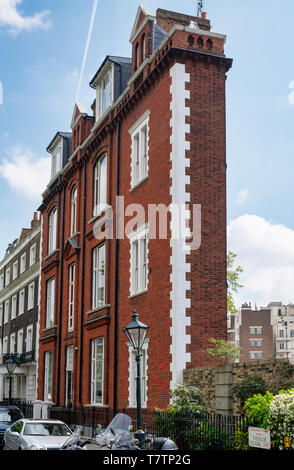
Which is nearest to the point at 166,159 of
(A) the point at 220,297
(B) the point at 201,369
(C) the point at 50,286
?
(A) the point at 220,297

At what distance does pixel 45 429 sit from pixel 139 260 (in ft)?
22.2

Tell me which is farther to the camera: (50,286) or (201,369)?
(50,286)

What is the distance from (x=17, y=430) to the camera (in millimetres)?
18500

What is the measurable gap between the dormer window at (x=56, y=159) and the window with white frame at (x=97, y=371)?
487 inches

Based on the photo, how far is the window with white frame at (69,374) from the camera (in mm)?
29536

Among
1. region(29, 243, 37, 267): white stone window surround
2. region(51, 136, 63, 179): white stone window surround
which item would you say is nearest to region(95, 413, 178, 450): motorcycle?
region(51, 136, 63, 179): white stone window surround

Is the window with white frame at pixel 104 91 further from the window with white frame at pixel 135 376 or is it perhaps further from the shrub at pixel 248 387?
the shrub at pixel 248 387

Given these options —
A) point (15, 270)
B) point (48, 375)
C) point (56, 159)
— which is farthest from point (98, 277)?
point (15, 270)

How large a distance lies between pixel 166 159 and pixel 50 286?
53.0 feet

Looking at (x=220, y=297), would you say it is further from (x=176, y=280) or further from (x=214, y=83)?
(x=214, y=83)

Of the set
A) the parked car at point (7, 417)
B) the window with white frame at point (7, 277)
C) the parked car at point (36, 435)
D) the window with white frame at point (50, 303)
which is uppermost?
the window with white frame at point (7, 277)

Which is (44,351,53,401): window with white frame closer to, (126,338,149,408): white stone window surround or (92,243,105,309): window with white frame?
(92,243,105,309): window with white frame

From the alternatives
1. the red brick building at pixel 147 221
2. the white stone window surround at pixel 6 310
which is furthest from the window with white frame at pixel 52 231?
the white stone window surround at pixel 6 310

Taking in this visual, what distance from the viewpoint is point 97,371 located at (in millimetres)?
25797
